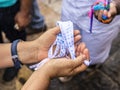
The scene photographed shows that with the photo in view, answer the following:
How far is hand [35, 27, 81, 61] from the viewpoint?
1.62 metres

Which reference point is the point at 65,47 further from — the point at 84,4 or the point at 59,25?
the point at 84,4

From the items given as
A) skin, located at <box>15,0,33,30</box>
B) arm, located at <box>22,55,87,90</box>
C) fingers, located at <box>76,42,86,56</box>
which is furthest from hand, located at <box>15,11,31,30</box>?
arm, located at <box>22,55,87,90</box>

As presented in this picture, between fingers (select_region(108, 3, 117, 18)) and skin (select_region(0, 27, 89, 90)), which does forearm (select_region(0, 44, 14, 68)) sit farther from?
fingers (select_region(108, 3, 117, 18))

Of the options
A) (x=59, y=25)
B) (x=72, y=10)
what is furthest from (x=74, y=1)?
(x=59, y=25)

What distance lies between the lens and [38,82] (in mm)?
1316

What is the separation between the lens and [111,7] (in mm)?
1540

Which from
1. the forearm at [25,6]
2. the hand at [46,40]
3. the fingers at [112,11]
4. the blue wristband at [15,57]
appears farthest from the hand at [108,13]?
the forearm at [25,6]

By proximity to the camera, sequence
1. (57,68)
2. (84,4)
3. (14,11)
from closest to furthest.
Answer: (57,68) < (84,4) < (14,11)

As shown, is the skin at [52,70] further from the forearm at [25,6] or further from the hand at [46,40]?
the forearm at [25,6]

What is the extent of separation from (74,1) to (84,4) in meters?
0.09

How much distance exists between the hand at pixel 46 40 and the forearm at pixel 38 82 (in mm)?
339

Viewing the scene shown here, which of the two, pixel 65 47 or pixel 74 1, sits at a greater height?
pixel 74 1

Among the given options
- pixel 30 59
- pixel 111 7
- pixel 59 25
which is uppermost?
pixel 111 7

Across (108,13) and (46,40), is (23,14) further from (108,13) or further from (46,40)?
(108,13)
